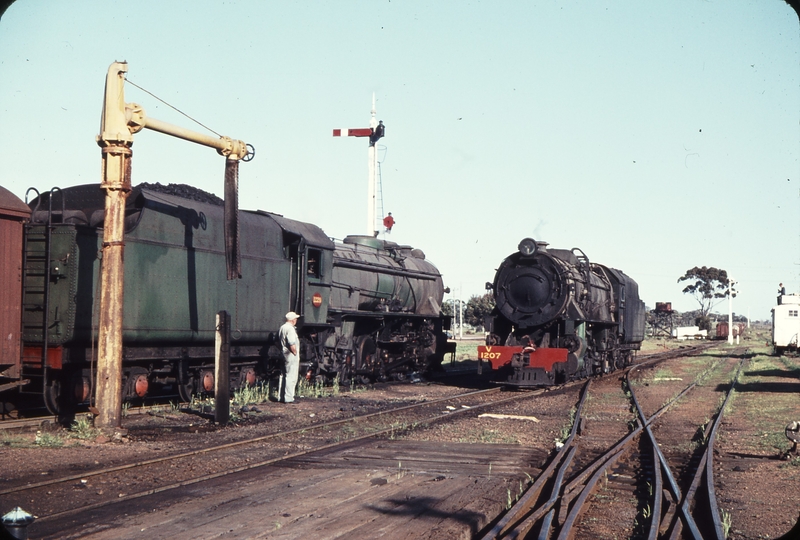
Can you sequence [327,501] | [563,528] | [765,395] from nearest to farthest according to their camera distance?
1. [563,528]
2. [327,501]
3. [765,395]

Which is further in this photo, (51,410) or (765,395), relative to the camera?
(765,395)

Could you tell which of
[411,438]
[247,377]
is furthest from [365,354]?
[411,438]

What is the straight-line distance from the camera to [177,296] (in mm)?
12430

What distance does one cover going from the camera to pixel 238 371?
1473 cm

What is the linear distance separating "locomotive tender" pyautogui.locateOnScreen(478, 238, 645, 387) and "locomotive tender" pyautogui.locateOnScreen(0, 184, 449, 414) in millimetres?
2809

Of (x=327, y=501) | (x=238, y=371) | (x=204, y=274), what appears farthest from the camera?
(x=238, y=371)

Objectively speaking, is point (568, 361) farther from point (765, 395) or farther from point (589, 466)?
point (589, 466)

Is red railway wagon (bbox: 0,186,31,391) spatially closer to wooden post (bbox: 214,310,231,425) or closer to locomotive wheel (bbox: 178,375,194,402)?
wooden post (bbox: 214,310,231,425)

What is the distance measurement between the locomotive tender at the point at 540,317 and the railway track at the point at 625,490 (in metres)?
6.57

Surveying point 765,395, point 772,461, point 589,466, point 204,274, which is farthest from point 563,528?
point 765,395

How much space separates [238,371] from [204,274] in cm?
245

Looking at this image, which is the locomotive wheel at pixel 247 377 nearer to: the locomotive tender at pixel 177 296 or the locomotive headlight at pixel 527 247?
the locomotive tender at pixel 177 296

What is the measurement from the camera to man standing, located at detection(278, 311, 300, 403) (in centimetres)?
1420

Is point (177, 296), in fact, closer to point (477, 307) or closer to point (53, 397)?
point (53, 397)
